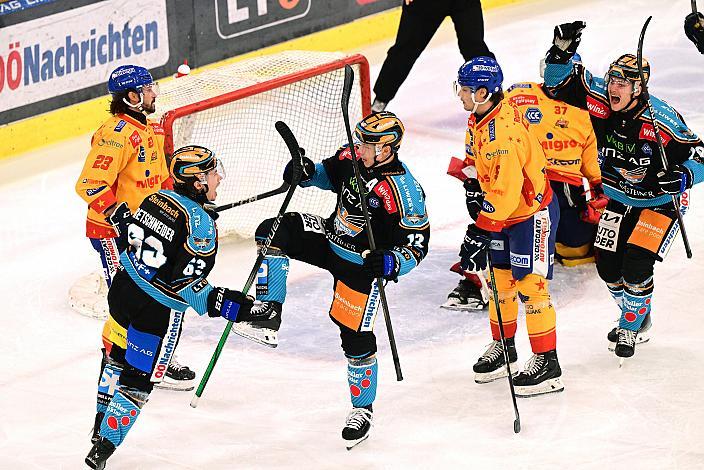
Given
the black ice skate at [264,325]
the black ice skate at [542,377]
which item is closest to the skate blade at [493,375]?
the black ice skate at [542,377]

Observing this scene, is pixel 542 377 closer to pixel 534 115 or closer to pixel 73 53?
pixel 534 115

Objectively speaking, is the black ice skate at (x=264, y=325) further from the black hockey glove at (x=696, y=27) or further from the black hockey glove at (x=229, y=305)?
the black hockey glove at (x=696, y=27)

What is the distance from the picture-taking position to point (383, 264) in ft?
16.6

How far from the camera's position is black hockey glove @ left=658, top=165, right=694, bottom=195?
579cm

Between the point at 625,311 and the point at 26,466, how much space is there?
2.81m

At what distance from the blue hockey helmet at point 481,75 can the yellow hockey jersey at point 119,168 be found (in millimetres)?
1490

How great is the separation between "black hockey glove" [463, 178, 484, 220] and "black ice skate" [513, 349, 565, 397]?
0.76m

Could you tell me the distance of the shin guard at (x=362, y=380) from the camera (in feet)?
17.7

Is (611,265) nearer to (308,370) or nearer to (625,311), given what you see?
(625,311)

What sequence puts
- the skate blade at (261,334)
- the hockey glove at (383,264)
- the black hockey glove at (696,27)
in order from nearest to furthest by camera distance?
the hockey glove at (383,264) → the skate blade at (261,334) → the black hockey glove at (696,27)

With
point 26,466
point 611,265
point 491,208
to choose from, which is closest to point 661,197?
point 611,265

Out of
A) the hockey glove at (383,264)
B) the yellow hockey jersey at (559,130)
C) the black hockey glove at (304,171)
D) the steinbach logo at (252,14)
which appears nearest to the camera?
the hockey glove at (383,264)

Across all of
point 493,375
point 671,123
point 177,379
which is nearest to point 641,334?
point 493,375

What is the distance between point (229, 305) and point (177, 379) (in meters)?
1.25
